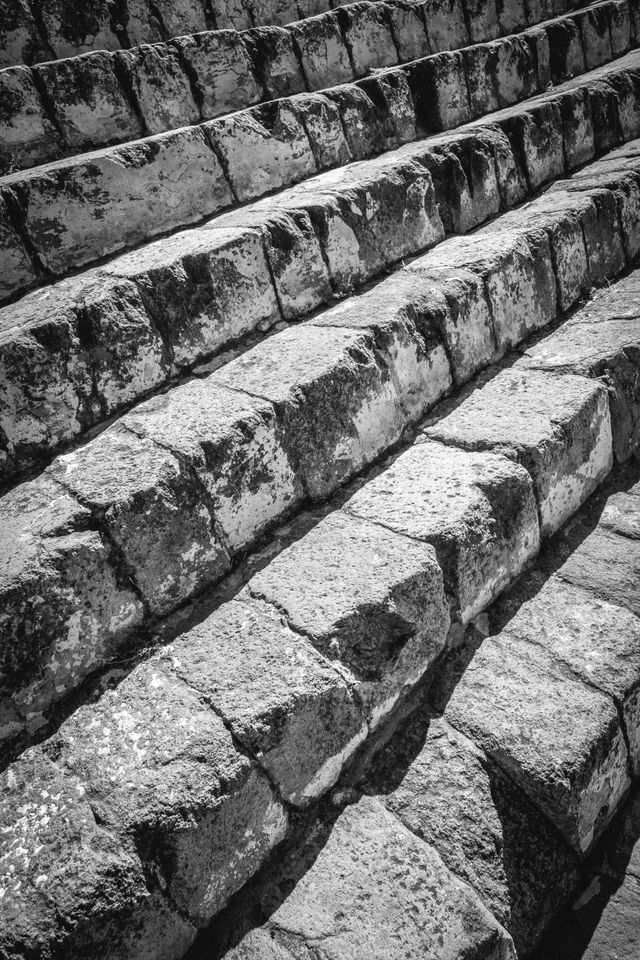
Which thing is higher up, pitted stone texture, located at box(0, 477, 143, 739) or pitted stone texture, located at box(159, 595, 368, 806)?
pitted stone texture, located at box(0, 477, 143, 739)

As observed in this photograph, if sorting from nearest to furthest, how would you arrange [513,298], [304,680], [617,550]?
[304,680]
[617,550]
[513,298]

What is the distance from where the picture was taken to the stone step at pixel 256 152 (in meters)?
2.61

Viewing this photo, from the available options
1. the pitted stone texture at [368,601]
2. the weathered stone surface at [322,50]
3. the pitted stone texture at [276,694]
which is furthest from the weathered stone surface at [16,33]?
the pitted stone texture at [276,694]

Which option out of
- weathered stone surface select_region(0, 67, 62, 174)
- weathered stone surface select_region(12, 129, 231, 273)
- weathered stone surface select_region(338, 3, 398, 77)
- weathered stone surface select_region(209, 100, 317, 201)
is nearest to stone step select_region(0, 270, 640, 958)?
weathered stone surface select_region(12, 129, 231, 273)

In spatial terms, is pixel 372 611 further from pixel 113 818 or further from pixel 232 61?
pixel 232 61

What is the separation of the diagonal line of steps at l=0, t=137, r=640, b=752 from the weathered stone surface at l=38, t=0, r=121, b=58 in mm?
3201

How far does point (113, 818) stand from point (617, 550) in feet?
6.99

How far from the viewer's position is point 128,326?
2.13 metres

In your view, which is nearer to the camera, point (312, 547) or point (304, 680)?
point (304, 680)

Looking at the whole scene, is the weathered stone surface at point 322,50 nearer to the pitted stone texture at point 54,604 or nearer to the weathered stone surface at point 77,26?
the weathered stone surface at point 77,26

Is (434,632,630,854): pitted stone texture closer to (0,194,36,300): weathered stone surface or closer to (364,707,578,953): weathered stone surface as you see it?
(364,707,578,953): weathered stone surface

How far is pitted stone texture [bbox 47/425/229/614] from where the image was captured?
5.46ft

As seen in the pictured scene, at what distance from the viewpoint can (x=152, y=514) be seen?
170 cm

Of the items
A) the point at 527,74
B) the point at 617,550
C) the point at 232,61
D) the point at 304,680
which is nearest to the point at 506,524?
the point at 617,550
